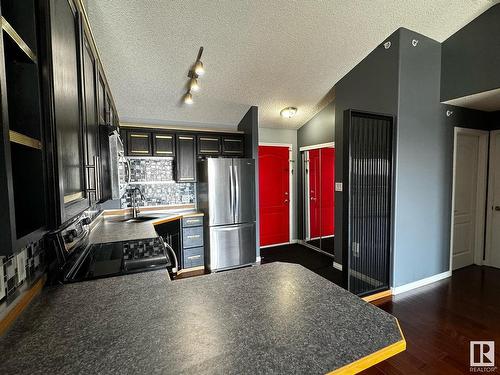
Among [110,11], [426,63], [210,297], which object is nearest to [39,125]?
[210,297]

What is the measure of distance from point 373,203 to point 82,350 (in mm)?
2783

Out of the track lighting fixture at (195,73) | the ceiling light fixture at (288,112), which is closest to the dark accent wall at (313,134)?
the ceiling light fixture at (288,112)

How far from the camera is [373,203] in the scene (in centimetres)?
277

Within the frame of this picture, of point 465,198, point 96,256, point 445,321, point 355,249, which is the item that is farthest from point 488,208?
point 96,256

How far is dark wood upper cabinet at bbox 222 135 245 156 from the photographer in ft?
13.3

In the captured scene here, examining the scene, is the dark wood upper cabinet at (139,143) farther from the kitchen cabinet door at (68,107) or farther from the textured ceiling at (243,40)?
the kitchen cabinet door at (68,107)

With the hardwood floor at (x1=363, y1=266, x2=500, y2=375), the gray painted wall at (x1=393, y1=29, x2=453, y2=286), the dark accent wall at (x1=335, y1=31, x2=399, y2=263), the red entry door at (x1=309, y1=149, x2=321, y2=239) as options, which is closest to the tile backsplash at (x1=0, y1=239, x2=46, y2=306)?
the hardwood floor at (x1=363, y1=266, x2=500, y2=375)

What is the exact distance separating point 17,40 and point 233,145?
3.56 m

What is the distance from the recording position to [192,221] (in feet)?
12.2

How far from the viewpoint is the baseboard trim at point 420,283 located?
2.95 m

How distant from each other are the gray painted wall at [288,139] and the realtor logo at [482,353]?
3.17m

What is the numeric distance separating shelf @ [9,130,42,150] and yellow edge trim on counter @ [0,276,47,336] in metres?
0.62

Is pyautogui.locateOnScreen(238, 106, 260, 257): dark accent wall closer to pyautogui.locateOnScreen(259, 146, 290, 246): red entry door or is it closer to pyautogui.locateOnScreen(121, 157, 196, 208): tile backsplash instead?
pyautogui.locateOnScreen(259, 146, 290, 246): red entry door

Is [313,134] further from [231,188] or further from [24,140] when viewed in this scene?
[24,140]
